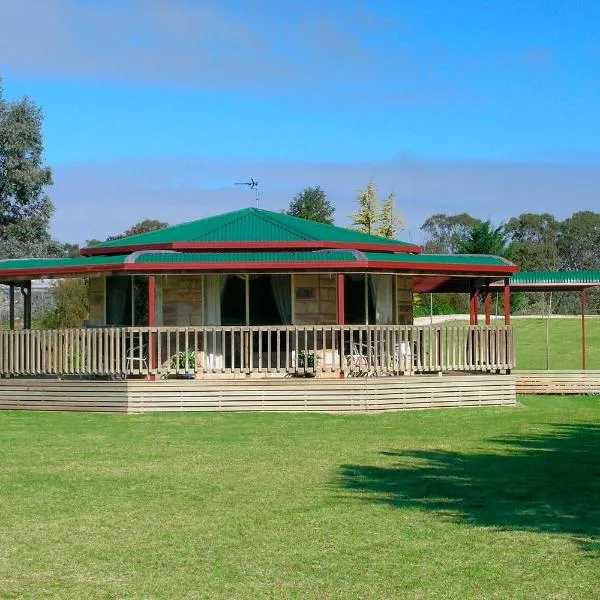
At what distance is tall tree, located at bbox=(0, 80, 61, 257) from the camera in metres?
41.7

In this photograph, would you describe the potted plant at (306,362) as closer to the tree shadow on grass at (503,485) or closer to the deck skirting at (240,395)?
the deck skirting at (240,395)

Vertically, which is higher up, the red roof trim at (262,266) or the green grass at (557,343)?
the red roof trim at (262,266)

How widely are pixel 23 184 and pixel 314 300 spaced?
902 inches

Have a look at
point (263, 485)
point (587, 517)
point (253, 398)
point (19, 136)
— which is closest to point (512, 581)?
point (587, 517)

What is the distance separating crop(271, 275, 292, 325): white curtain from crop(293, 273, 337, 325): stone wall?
0.14 meters

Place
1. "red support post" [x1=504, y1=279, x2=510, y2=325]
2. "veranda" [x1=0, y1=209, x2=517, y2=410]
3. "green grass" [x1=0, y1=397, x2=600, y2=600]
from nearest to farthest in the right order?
"green grass" [x1=0, y1=397, x2=600, y2=600] < "veranda" [x1=0, y1=209, x2=517, y2=410] < "red support post" [x1=504, y1=279, x2=510, y2=325]

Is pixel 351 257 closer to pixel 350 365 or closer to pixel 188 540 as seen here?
pixel 350 365

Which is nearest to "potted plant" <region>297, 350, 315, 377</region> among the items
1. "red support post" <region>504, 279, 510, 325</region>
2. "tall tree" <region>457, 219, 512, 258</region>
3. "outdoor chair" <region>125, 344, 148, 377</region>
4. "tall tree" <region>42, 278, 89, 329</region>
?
"outdoor chair" <region>125, 344, 148, 377</region>

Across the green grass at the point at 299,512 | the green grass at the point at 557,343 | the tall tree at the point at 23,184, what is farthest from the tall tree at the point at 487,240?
the green grass at the point at 299,512

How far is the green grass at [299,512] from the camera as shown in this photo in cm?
731

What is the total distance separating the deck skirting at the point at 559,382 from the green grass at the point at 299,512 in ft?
23.3

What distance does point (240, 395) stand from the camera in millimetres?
19312

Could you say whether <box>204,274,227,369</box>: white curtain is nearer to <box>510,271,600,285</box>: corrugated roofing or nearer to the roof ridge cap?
the roof ridge cap

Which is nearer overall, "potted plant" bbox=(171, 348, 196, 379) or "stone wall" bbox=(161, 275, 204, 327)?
"potted plant" bbox=(171, 348, 196, 379)
